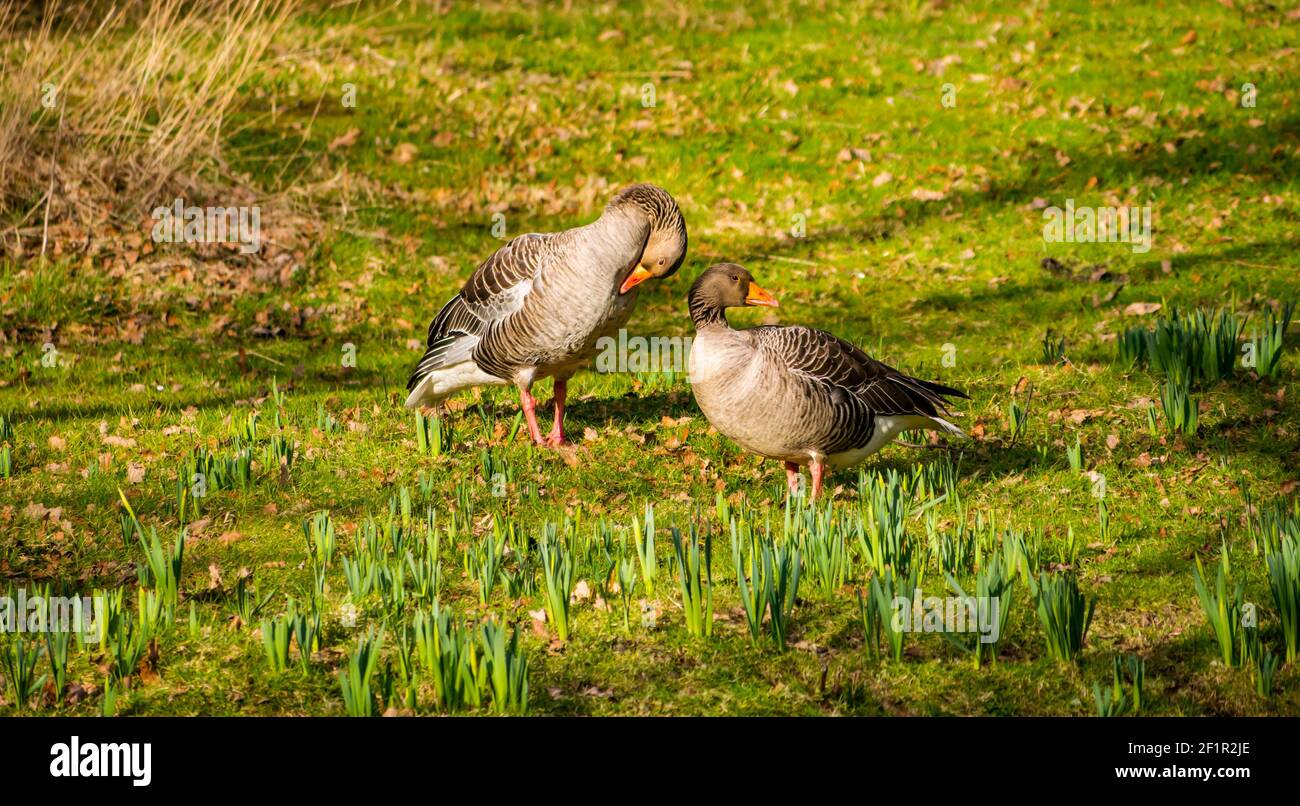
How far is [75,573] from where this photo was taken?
693cm

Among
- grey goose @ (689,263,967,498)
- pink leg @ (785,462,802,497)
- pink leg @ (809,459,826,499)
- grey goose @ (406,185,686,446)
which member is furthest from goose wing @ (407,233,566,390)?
pink leg @ (809,459,826,499)

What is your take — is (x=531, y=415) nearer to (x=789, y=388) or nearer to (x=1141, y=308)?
(x=789, y=388)

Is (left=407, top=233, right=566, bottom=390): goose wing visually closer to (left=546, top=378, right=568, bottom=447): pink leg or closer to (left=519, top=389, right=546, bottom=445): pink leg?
(left=519, top=389, right=546, bottom=445): pink leg

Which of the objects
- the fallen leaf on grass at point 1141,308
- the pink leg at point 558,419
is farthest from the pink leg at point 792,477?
the fallen leaf on grass at point 1141,308

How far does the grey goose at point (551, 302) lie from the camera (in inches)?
325

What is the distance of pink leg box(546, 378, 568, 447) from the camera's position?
8.97m

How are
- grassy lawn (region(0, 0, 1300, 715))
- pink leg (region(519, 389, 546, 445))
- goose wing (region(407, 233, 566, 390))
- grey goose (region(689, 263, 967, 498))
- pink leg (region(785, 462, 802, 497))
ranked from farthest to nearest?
pink leg (region(519, 389, 546, 445))
goose wing (region(407, 233, 566, 390))
pink leg (region(785, 462, 802, 497))
grey goose (region(689, 263, 967, 498))
grassy lawn (region(0, 0, 1300, 715))

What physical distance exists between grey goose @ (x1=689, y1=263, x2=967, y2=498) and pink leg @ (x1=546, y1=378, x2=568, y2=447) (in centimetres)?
185

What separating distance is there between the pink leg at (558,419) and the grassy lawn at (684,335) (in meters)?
0.20

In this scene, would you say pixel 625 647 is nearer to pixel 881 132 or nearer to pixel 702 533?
pixel 702 533

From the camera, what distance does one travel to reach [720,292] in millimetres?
7371

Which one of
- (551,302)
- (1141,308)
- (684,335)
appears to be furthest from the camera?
(684,335)

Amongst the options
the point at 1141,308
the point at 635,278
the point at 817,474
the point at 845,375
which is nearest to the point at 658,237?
the point at 635,278

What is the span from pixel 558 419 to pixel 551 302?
912 mm
